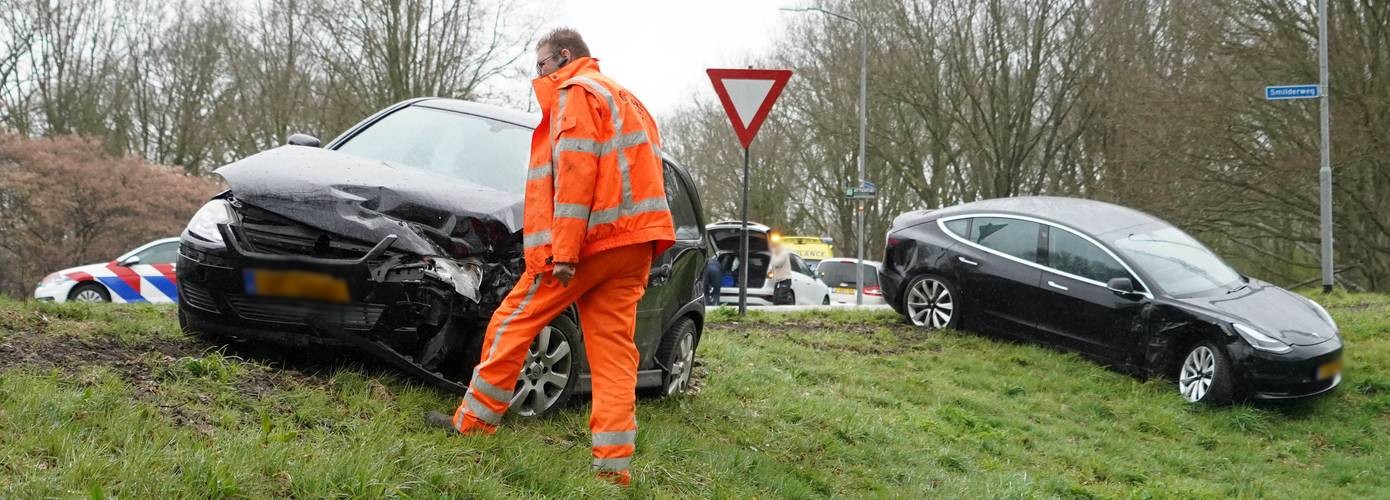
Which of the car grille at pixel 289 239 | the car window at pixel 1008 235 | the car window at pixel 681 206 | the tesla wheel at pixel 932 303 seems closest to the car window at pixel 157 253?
the tesla wheel at pixel 932 303

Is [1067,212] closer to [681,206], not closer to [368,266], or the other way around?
[681,206]

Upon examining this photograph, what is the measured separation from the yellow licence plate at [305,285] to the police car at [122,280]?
12138mm

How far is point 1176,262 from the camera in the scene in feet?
32.3

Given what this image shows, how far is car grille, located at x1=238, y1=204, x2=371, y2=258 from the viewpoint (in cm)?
456

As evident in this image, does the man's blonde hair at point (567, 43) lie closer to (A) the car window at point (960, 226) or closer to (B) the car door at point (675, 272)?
(B) the car door at point (675, 272)

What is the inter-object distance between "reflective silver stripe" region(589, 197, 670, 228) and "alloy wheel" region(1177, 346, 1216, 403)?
6414 mm

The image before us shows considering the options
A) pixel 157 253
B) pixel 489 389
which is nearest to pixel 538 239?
pixel 489 389

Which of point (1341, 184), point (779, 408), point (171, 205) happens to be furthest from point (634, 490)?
point (171, 205)

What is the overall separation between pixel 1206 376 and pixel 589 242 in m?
6.69

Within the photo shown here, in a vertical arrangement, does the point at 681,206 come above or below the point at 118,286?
above

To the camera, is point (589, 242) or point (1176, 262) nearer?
point (589, 242)

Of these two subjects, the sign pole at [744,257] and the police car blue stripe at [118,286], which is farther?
the police car blue stripe at [118,286]

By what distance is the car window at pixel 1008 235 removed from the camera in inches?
408

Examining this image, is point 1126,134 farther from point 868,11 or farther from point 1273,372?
point 1273,372
